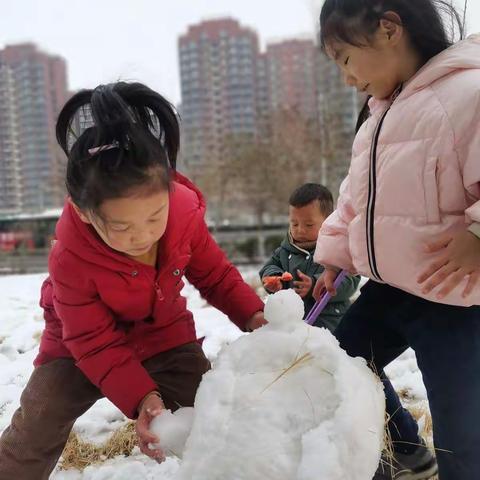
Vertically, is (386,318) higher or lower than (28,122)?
higher

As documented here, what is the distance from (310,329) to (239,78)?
2620 cm

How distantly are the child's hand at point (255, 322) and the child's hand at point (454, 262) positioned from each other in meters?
0.61

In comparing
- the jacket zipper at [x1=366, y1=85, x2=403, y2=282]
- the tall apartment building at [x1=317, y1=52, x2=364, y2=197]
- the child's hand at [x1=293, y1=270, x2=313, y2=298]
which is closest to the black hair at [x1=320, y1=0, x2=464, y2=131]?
the jacket zipper at [x1=366, y1=85, x2=403, y2=282]

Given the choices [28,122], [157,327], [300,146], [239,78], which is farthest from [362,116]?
[239,78]

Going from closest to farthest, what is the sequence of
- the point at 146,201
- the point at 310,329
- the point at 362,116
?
the point at 310,329
the point at 146,201
the point at 362,116

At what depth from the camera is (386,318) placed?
167 cm

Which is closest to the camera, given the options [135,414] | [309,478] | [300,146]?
[309,478]

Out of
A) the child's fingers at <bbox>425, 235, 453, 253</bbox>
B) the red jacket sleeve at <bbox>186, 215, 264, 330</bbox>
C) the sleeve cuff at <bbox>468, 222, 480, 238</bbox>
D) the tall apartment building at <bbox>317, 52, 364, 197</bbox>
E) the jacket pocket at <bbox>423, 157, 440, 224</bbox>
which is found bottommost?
the tall apartment building at <bbox>317, 52, 364, 197</bbox>

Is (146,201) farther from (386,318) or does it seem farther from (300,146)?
(300,146)

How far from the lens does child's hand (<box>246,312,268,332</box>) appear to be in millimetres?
1795

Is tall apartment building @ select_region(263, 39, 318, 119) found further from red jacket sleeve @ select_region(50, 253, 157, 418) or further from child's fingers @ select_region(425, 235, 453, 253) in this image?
child's fingers @ select_region(425, 235, 453, 253)

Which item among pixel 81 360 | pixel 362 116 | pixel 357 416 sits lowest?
pixel 81 360

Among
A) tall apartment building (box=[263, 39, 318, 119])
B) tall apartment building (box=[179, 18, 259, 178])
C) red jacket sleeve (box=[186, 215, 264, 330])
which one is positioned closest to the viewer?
red jacket sleeve (box=[186, 215, 264, 330])

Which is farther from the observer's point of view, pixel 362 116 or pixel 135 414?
pixel 362 116
